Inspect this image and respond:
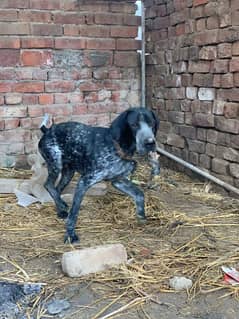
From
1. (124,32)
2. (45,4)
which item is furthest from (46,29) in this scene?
(124,32)

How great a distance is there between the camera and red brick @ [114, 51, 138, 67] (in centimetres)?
666

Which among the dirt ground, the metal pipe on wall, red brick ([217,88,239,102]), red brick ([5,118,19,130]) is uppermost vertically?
red brick ([217,88,239,102])

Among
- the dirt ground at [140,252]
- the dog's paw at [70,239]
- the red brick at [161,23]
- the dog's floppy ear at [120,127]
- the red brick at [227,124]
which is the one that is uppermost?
the red brick at [161,23]

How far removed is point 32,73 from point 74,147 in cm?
233

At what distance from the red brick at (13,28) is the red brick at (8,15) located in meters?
0.05

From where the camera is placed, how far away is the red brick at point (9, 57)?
6.11 m

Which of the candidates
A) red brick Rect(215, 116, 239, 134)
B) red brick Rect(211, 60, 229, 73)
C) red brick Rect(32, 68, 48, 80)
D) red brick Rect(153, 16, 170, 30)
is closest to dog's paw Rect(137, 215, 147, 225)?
red brick Rect(215, 116, 239, 134)

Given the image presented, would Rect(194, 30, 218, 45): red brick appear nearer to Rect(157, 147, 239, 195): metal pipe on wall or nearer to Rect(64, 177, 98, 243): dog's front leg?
Rect(157, 147, 239, 195): metal pipe on wall

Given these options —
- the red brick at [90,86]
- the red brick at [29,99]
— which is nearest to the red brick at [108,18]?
the red brick at [90,86]

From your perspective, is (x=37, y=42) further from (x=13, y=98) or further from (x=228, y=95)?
(x=228, y=95)

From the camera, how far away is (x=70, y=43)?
635cm

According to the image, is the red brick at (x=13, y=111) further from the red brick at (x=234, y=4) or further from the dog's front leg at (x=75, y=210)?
the red brick at (x=234, y=4)

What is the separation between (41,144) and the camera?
4594 mm

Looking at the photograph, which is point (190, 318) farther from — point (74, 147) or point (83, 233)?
point (74, 147)
